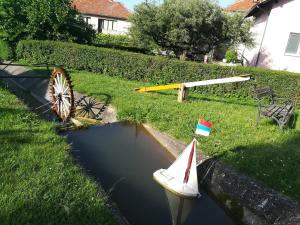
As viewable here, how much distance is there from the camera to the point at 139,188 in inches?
205

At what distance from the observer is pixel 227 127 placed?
25.7ft

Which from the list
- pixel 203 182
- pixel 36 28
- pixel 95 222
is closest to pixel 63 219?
pixel 95 222

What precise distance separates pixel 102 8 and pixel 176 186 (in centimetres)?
3621

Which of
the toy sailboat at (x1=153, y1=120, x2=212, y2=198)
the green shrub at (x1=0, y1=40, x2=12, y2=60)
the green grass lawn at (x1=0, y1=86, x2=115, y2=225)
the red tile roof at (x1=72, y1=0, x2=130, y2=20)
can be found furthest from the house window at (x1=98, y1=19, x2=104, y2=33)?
the toy sailboat at (x1=153, y1=120, x2=212, y2=198)

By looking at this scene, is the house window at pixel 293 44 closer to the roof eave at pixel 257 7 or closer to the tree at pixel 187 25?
the roof eave at pixel 257 7

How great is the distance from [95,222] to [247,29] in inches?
595

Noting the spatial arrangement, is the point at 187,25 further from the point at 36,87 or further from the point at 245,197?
the point at 245,197

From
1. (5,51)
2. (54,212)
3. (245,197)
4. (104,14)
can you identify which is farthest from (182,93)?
(104,14)

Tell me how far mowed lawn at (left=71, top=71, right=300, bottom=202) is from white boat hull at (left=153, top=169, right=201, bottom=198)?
1113 millimetres

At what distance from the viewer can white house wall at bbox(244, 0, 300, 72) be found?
17547mm

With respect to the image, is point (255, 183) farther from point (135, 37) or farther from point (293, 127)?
point (135, 37)

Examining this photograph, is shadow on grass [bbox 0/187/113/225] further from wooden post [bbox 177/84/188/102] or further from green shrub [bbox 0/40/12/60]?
green shrub [bbox 0/40/12/60]

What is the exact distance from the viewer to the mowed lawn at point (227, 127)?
5.63 meters

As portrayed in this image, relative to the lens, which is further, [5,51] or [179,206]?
[5,51]
